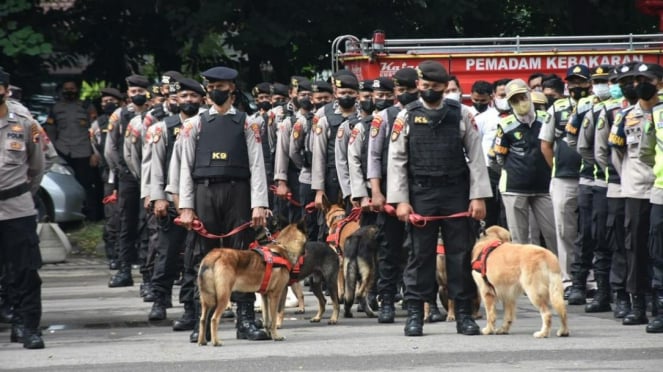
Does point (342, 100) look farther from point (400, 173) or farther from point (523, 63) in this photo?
point (523, 63)

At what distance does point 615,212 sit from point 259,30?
11.0 m

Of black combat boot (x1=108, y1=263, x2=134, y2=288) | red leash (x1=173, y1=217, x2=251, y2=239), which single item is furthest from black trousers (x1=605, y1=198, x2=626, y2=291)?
black combat boot (x1=108, y1=263, x2=134, y2=288)

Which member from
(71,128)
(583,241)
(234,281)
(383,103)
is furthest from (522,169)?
(71,128)

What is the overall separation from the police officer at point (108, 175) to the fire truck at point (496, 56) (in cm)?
307

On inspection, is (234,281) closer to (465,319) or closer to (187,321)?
(187,321)

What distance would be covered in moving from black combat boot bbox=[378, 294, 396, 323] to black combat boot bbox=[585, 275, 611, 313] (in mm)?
1882

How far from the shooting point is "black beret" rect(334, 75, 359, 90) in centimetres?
1468

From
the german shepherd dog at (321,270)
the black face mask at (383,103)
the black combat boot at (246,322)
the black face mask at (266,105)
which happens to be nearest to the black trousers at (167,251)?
the german shepherd dog at (321,270)

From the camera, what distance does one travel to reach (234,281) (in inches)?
450

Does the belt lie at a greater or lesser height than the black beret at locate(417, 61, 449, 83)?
lesser

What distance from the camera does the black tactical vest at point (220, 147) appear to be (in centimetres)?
1186

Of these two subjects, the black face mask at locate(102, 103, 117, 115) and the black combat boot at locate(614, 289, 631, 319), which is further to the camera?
the black face mask at locate(102, 103, 117, 115)

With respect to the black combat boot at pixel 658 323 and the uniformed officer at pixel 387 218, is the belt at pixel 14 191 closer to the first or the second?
the uniformed officer at pixel 387 218

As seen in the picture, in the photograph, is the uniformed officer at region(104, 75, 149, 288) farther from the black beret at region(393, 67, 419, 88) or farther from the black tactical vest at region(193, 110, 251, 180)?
the black tactical vest at region(193, 110, 251, 180)
